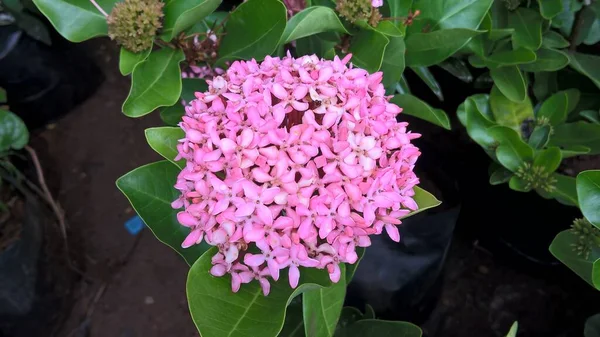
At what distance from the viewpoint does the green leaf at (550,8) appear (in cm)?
115

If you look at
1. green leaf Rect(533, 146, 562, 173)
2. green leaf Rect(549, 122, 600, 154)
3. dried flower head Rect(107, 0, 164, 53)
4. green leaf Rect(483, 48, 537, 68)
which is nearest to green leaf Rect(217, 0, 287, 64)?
dried flower head Rect(107, 0, 164, 53)

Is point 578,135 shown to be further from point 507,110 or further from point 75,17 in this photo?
point 75,17

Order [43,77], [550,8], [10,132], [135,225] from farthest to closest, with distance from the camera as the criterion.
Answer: [43,77], [135,225], [10,132], [550,8]

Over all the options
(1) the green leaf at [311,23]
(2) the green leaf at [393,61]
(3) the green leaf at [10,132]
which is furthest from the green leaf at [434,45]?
(3) the green leaf at [10,132]

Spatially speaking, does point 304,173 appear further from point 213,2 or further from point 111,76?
point 111,76

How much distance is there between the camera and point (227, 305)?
0.80 m

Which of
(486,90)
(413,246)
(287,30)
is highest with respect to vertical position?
(287,30)

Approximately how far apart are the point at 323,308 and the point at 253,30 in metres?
0.45

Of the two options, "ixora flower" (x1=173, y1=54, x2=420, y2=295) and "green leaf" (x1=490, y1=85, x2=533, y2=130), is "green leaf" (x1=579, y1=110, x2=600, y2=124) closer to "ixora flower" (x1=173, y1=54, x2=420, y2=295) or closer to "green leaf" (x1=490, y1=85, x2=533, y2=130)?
"green leaf" (x1=490, y1=85, x2=533, y2=130)

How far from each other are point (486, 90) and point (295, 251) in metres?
1.03

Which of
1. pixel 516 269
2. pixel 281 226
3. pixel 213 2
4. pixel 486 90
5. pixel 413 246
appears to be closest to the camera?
pixel 281 226

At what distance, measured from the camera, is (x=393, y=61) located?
39.6 inches

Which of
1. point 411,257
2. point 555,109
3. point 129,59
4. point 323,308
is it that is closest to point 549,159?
point 555,109

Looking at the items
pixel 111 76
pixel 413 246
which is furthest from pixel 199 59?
pixel 111 76
